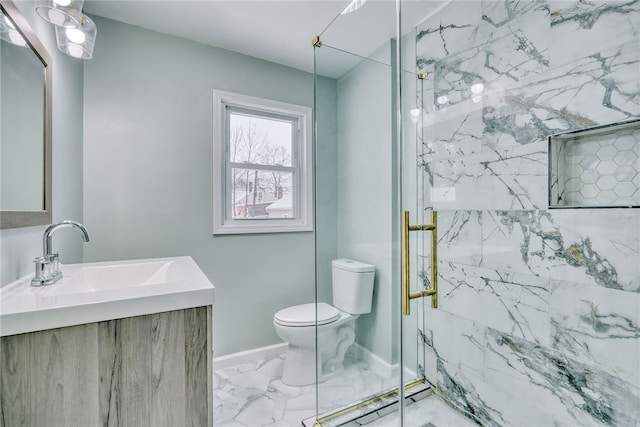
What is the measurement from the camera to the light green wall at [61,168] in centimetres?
104

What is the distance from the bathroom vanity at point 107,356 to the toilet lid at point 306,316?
0.89 meters

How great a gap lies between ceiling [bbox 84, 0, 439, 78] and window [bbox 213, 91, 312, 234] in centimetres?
42

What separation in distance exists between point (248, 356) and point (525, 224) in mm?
1975

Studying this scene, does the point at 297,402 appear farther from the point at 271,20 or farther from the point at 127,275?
the point at 271,20

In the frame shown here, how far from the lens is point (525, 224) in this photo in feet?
4.36

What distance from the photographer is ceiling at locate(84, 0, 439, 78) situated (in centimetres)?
164

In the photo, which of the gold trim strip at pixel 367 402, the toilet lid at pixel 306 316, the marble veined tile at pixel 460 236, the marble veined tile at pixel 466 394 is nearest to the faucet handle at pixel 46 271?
the toilet lid at pixel 306 316

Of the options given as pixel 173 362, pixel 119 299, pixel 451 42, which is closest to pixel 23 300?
pixel 119 299

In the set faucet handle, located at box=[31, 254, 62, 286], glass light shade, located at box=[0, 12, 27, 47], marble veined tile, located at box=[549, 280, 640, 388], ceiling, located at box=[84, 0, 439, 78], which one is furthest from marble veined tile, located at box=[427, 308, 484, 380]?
glass light shade, located at box=[0, 12, 27, 47]

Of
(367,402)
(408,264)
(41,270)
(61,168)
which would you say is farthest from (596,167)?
(61,168)

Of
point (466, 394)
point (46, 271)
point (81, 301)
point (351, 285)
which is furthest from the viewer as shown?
point (351, 285)

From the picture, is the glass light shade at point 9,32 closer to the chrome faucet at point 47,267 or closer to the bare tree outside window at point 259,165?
the chrome faucet at point 47,267

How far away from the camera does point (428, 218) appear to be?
1589mm

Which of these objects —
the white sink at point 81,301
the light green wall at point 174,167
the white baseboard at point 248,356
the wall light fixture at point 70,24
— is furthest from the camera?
the white baseboard at point 248,356
